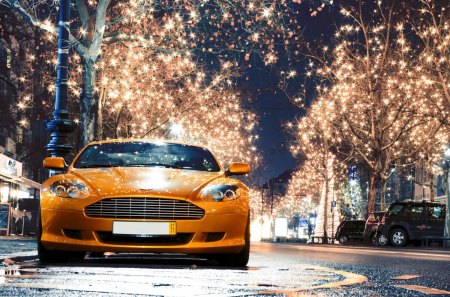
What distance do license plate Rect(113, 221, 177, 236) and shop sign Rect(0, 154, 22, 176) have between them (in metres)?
31.4

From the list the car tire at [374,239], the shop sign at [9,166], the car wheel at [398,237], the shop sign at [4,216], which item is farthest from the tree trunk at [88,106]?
the shop sign at [9,166]

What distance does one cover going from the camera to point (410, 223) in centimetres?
3108

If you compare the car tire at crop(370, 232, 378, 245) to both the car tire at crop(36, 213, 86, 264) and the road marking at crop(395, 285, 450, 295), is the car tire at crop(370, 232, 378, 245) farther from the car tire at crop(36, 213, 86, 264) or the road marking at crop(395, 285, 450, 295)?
the road marking at crop(395, 285, 450, 295)

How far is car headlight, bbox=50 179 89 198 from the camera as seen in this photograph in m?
9.06

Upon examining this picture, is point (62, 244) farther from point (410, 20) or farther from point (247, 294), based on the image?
point (410, 20)

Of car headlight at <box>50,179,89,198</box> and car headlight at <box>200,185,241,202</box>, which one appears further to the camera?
car headlight at <box>200,185,241,202</box>

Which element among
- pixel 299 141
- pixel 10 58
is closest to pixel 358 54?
pixel 299 141

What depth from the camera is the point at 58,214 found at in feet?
29.7

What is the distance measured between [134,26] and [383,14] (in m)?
13.7

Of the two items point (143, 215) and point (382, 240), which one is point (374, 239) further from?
point (143, 215)

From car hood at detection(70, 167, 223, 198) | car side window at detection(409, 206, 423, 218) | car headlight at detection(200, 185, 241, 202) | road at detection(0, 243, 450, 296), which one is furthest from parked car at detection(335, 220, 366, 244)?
car headlight at detection(200, 185, 241, 202)

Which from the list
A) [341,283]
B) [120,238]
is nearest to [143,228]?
[120,238]

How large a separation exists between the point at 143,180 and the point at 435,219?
2409 cm

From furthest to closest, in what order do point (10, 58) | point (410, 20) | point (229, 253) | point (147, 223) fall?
1. point (10, 58)
2. point (410, 20)
3. point (229, 253)
4. point (147, 223)
